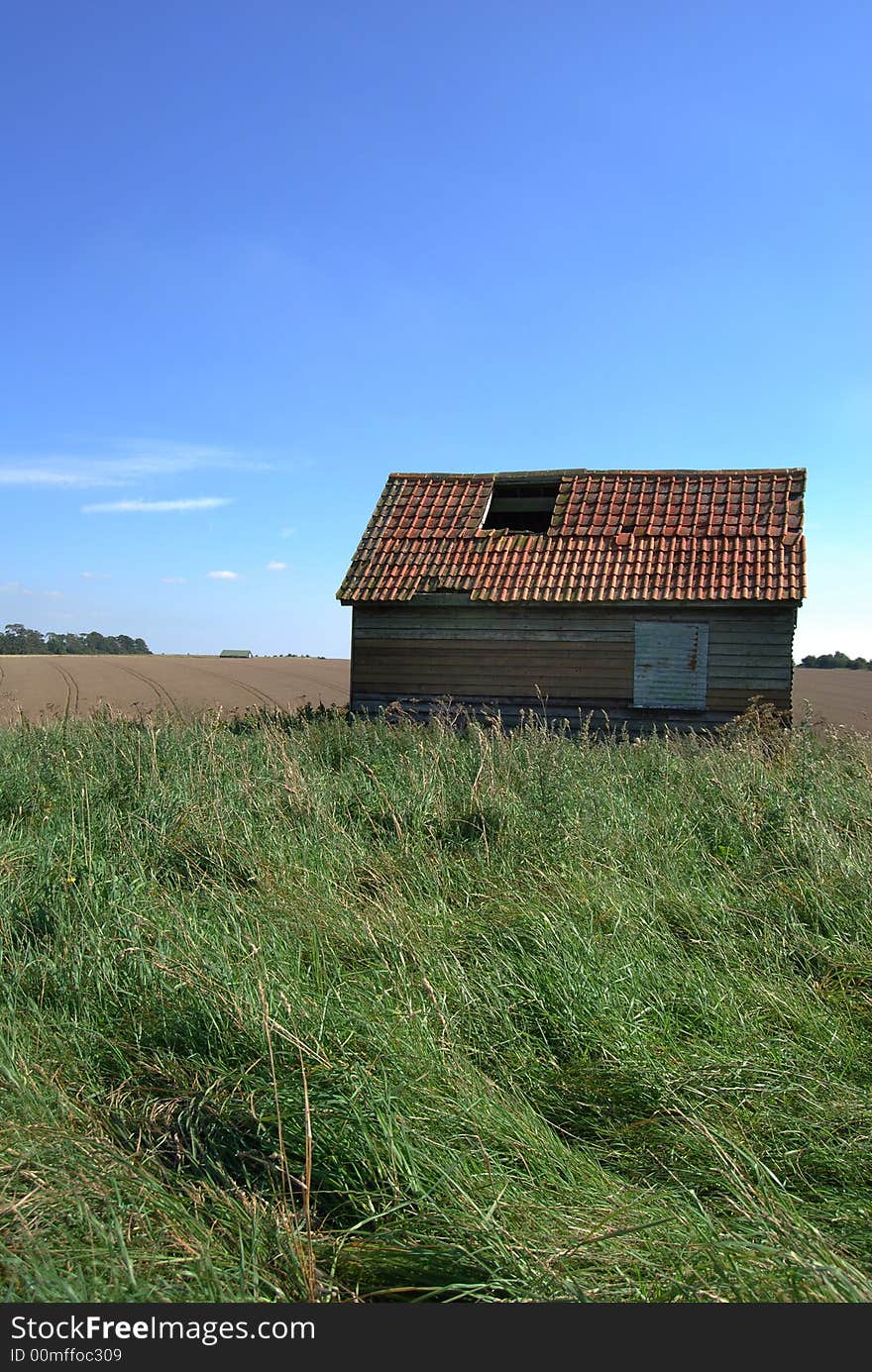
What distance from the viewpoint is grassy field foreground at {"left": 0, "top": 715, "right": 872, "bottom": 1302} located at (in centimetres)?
254

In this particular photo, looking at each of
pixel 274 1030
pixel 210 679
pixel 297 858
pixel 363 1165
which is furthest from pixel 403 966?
pixel 210 679

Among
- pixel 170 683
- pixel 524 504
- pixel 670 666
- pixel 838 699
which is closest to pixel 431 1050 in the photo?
pixel 670 666

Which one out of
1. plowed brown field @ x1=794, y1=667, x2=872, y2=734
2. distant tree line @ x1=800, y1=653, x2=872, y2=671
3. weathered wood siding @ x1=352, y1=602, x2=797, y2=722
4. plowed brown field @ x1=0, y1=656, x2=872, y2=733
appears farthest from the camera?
distant tree line @ x1=800, y1=653, x2=872, y2=671

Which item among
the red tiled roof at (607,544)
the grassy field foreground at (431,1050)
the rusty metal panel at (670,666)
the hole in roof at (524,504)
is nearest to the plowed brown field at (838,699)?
the red tiled roof at (607,544)

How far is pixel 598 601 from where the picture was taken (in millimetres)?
15688

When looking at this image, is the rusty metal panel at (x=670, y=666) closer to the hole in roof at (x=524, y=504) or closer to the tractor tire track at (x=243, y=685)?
the hole in roof at (x=524, y=504)

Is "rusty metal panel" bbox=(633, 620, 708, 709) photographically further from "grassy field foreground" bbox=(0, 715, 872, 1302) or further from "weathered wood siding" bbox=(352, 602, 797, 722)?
"grassy field foreground" bbox=(0, 715, 872, 1302)

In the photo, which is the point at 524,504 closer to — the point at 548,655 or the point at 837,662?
the point at 548,655

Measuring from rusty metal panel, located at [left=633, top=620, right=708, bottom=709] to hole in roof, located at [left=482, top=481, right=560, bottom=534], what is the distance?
3.53 m

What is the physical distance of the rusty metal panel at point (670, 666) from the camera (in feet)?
51.5

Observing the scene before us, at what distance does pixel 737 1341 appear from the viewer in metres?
2.28

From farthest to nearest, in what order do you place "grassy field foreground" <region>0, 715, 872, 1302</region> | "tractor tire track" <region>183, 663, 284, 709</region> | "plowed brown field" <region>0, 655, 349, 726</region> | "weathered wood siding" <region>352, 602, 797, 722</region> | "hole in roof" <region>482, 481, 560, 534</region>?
"tractor tire track" <region>183, 663, 284, 709</region>, "plowed brown field" <region>0, 655, 349, 726</region>, "hole in roof" <region>482, 481, 560, 534</region>, "weathered wood siding" <region>352, 602, 797, 722</region>, "grassy field foreground" <region>0, 715, 872, 1302</region>

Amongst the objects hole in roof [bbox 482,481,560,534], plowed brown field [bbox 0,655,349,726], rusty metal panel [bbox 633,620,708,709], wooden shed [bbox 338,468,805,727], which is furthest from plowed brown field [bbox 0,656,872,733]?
rusty metal panel [bbox 633,620,708,709]

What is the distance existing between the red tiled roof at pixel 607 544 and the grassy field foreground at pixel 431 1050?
949cm
